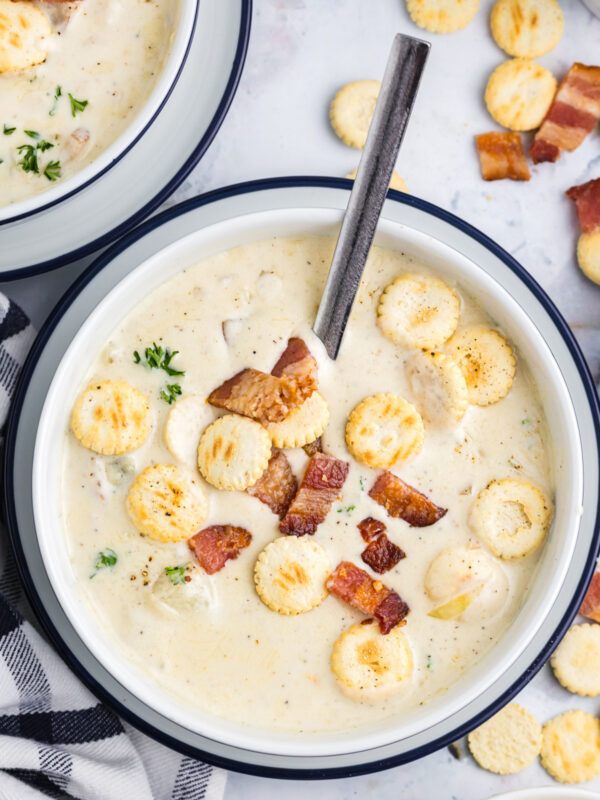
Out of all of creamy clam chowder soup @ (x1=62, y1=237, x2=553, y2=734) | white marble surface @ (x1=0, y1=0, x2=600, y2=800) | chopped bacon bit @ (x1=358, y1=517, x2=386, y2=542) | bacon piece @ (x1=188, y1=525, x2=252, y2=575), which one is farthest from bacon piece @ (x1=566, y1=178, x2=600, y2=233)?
bacon piece @ (x1=188, y1=525, x2=252, y2=575)

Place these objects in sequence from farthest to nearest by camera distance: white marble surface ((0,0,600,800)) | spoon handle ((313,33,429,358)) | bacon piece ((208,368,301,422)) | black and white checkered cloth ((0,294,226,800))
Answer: white marble surface ((0,0,600,800)) < black and white checkered cloth ((0,294,226,800)) < bacon piece ((208,368,301,422)) < spoon handle ((313,33,429,358))

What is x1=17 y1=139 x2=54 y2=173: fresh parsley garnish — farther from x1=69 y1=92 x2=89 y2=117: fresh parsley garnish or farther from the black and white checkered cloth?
the black and white checkered cloth

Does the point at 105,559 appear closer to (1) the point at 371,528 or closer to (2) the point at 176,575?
(2) the point at 176,575

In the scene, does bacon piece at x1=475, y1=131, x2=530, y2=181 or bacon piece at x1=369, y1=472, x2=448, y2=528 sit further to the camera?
bacon piece at x1=475, y1=131, x2=530, y2=181

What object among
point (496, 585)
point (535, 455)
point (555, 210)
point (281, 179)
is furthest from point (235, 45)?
point (496, 585)

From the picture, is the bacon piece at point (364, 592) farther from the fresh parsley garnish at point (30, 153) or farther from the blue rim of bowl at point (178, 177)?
the fresh parsley garnish at point (30, 153)

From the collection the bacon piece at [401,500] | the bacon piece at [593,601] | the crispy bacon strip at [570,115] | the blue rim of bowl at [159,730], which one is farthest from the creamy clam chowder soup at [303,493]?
the crispy bacon strip at [570,115]

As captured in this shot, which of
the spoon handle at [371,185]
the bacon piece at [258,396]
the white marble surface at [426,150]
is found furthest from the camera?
the white marble surface at [426,150]

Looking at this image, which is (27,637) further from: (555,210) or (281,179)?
(555,210)
